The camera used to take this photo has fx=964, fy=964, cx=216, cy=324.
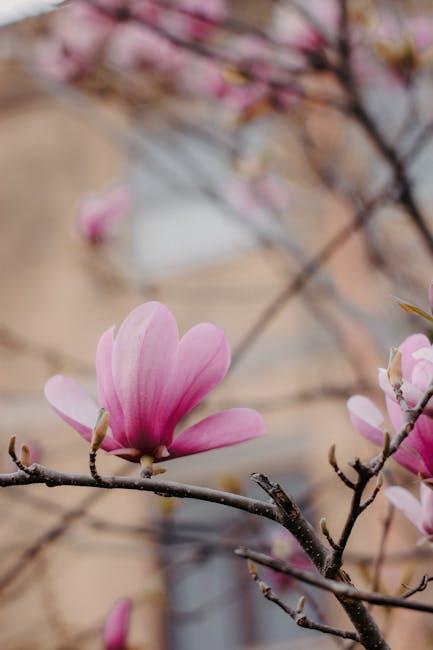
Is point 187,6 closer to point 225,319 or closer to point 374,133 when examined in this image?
point 374,133

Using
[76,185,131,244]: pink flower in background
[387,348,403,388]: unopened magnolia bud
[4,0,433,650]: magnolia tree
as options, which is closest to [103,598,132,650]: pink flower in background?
[4,0,433,650]: magnolia tree

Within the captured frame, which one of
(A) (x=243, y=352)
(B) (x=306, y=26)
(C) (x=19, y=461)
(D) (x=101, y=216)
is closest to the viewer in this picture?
(C) (x=19, y=461)

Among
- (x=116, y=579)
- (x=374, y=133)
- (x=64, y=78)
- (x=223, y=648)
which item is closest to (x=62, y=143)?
(x=116, y=579)

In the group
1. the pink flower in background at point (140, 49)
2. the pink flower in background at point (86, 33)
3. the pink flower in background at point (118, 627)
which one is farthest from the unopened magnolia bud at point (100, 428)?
the pink flower in background at point (140, 49)

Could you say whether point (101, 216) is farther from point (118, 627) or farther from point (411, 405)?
point (411, 405)

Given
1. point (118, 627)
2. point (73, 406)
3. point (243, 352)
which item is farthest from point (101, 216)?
point (73, 406)

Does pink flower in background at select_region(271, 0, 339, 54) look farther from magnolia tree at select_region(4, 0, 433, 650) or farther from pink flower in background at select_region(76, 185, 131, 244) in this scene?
pink flower in background at select_region(76, 185, 131, 244)

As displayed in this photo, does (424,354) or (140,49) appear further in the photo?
(140,49)
